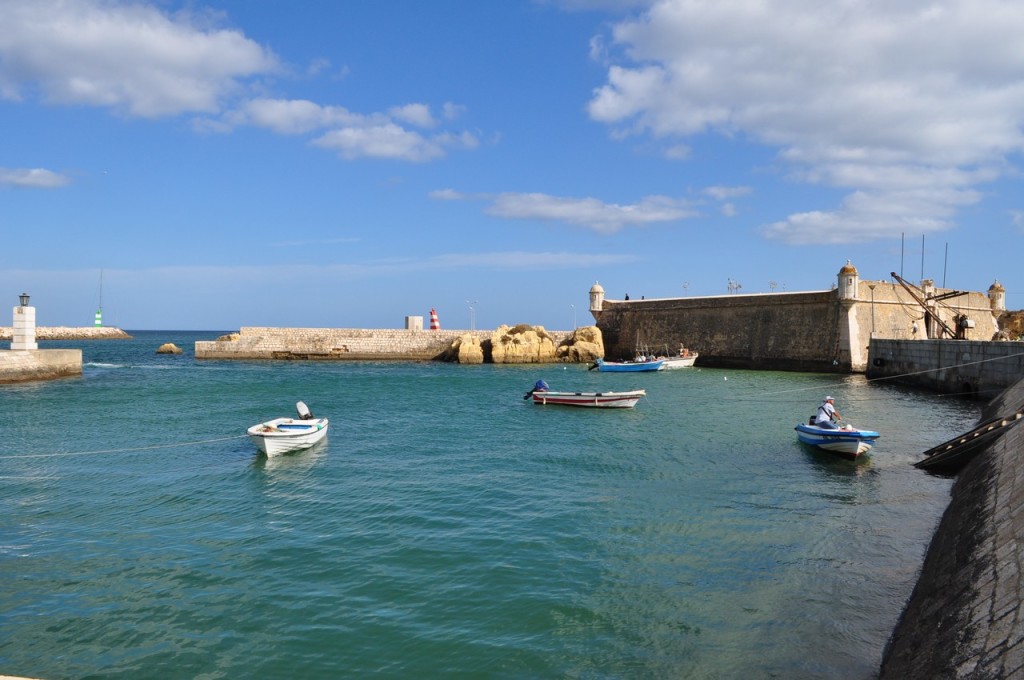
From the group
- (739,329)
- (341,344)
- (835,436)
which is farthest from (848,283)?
(341,344)

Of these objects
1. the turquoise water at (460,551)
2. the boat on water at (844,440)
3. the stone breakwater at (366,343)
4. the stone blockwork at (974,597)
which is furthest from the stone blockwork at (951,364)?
the stone breakwater at (366,343)

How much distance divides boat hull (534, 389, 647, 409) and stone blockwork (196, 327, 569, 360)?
24905 millimetres

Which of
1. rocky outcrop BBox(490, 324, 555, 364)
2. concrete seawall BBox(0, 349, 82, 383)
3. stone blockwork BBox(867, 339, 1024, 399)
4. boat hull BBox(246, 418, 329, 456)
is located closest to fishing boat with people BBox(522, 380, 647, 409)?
boat hull BBox(246, 418, 329, 456)

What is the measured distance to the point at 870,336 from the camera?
1425 inches

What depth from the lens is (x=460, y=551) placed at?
8633 mm

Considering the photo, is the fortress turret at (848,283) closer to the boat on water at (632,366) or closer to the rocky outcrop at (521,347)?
the boat on water at (632,366)

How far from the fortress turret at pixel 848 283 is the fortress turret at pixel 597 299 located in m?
17.9

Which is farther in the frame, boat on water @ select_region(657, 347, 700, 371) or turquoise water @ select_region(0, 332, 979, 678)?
boat on water @ select_region(657, 347, 700, 371)

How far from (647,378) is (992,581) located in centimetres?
3107

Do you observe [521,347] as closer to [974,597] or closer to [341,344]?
[341,344]

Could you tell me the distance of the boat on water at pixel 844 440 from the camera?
13.9 meters

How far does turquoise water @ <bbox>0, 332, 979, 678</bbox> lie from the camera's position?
241 inches

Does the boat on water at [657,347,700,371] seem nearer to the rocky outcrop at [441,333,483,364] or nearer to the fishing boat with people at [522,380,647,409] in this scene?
the rocky outcrop at [441,333,483,364]

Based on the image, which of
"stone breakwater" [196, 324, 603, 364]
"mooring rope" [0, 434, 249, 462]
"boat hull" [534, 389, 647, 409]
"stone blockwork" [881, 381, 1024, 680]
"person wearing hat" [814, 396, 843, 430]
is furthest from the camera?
"stone breakwater" [196, 324, 603, 364]
